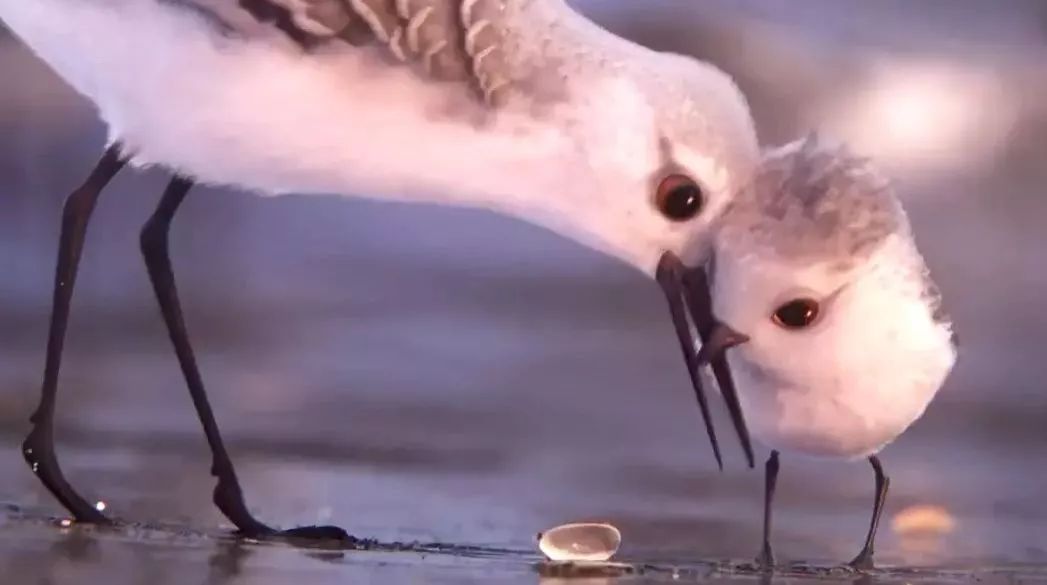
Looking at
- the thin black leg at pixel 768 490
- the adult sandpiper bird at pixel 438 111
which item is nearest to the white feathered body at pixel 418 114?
the adult sandpiper bird at pixel 438 111

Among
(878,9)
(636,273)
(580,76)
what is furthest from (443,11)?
(878,9)

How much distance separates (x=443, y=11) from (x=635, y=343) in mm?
265

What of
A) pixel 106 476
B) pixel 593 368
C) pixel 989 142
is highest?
pixel 989 142

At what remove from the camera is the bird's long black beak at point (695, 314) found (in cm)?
85

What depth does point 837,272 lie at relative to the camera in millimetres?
830

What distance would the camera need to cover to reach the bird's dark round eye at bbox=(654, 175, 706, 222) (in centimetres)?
85

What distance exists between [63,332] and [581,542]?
0.39 metres

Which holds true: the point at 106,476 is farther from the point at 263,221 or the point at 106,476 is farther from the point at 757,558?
the point at 757,558

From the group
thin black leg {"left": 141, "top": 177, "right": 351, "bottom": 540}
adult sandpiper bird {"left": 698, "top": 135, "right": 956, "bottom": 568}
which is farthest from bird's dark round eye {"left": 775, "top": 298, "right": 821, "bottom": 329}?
thin black leg {"left": 141, "top": 177, "right": 351, "bottom": 540}

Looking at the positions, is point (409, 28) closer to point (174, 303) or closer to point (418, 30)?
point (418, 30)

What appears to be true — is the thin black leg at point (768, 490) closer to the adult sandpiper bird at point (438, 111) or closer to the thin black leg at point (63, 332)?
the adult sandpiper bird at point (438, 111)

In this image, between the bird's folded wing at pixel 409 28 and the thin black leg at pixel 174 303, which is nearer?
the bird's folded wing at pixel 409 28

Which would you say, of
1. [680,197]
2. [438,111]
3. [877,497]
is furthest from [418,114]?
[877,497]

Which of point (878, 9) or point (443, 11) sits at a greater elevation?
point (878, 9)
